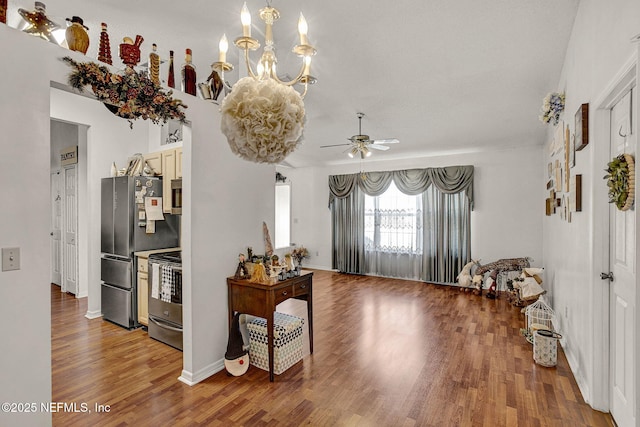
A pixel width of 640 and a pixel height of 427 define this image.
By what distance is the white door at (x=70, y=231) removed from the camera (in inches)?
194

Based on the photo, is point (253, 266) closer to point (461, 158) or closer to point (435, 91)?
point (435, 91)

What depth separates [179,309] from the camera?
3.13 metres

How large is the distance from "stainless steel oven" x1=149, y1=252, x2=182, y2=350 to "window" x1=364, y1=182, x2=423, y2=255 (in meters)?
4.56

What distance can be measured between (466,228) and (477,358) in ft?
11.0

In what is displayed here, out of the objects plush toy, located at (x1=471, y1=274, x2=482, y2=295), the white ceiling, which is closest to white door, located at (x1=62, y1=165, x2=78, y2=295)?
the white ceiling

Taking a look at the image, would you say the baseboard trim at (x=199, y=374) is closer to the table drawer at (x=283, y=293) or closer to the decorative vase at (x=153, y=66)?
the table drawer at (x=283, y=293)

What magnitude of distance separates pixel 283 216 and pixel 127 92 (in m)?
6.07

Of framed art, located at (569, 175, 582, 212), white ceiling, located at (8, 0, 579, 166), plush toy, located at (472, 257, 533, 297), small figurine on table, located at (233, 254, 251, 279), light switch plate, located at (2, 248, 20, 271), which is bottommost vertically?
plush toy, located at (472, 257, 533, 297)

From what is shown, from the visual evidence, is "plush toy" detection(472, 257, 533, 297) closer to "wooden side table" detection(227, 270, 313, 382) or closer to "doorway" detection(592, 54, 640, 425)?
"doorway" detection(592, 54, 640, 425)

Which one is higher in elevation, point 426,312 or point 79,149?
point 79,149

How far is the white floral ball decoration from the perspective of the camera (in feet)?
3.96

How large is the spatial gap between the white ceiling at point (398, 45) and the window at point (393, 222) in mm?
2357

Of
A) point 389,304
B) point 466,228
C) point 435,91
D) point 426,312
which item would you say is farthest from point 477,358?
point 466,228

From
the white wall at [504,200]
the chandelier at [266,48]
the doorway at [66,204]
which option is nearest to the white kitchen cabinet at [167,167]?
the doorway at [66,204]
